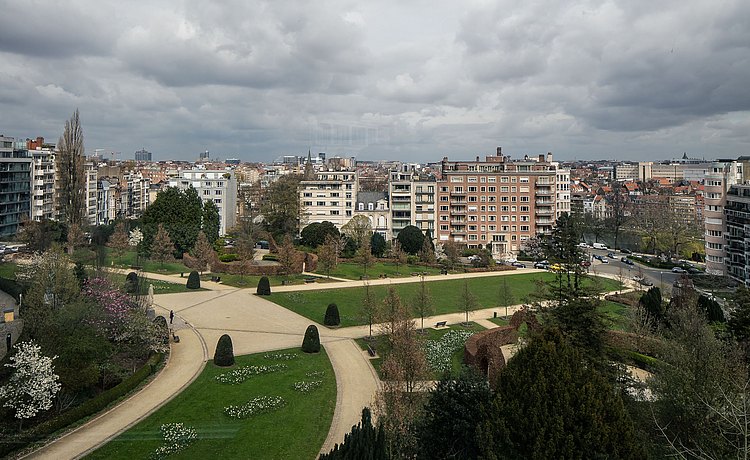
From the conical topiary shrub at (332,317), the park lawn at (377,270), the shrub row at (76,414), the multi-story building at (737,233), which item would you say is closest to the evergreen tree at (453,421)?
the shrub row at (76,414)

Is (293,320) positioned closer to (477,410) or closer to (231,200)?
(477,410)

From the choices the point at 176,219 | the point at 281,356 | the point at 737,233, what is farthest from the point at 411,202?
the point at 281,356

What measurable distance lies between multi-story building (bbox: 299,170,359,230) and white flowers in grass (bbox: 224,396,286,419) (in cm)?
6222

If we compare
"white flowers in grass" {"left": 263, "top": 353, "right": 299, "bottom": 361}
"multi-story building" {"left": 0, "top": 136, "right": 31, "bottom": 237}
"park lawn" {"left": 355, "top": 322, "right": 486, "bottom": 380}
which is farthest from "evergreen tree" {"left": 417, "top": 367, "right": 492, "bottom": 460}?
"multi-story building" {"left": 0, "top": 136, "right": 31, "bottom": 237}

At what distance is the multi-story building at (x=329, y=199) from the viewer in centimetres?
8619

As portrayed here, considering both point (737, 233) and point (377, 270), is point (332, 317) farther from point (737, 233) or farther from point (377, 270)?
point (737, 233)

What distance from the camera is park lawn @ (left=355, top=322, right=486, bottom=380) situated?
96.3 ft

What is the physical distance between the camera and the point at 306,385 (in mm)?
26281

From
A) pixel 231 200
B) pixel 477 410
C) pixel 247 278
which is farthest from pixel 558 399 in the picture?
pixel 231 200

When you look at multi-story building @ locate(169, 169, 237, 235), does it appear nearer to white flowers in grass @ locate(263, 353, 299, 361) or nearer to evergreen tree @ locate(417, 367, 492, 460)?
white flowers in grass @ locate(263, 353, 299, 361)

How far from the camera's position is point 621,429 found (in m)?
15.2

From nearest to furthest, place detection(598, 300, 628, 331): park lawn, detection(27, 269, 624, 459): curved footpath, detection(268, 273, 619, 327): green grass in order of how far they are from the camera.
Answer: detection(27, 269, 624, 459): curved footpath
detection(598, 300, 628, 331): park lawn
detection(268, 273, 619, 327): green grass

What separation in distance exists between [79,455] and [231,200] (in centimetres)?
8240

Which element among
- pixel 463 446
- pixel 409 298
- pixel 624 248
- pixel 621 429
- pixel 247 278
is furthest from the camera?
pixel 624 248
